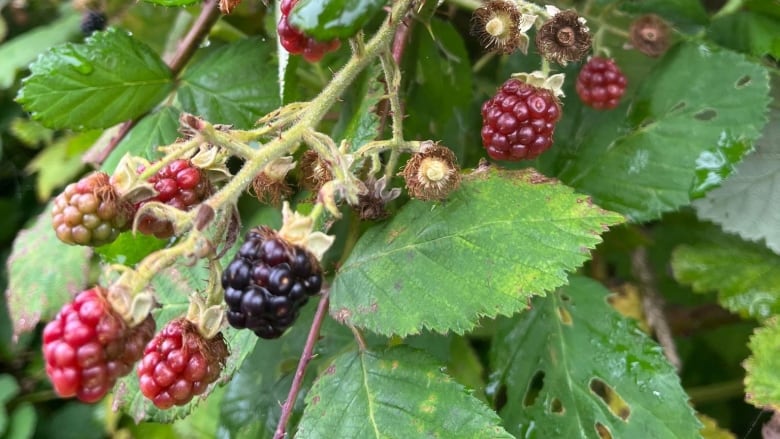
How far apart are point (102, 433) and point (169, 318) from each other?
3.95ft

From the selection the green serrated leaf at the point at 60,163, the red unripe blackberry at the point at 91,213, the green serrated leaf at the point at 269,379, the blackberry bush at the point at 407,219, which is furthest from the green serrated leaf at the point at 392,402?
the green serrated leaf at the point at 60,163

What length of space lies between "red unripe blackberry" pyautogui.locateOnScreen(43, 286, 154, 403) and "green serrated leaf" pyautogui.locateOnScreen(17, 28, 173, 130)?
581 mm

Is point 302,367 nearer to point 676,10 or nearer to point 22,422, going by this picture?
point 676,10

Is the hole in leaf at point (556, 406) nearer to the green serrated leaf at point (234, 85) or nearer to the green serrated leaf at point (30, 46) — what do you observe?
the green serrated leaf at point (234, 85)

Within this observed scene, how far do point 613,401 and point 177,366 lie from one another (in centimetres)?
67

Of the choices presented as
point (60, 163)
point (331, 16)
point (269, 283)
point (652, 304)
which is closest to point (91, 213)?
point (269, 283)

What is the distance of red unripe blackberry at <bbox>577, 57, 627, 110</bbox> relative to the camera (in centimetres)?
103

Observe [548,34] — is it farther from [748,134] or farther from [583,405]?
[583,405]

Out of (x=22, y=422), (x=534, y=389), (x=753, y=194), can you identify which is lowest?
(x=22, y=422)

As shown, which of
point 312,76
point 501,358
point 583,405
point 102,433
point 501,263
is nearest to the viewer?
point 501,263

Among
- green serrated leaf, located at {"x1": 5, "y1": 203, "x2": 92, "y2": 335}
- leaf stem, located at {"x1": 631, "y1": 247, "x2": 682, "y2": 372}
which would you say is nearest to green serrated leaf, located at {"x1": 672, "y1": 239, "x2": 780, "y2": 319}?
leaf stem, located at {"x1": 631, "y1": 247, "x2": 682, "y2": 372}

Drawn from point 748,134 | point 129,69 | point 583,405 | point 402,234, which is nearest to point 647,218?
point 748,134

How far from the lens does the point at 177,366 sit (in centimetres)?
73

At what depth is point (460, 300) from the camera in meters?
0.81
